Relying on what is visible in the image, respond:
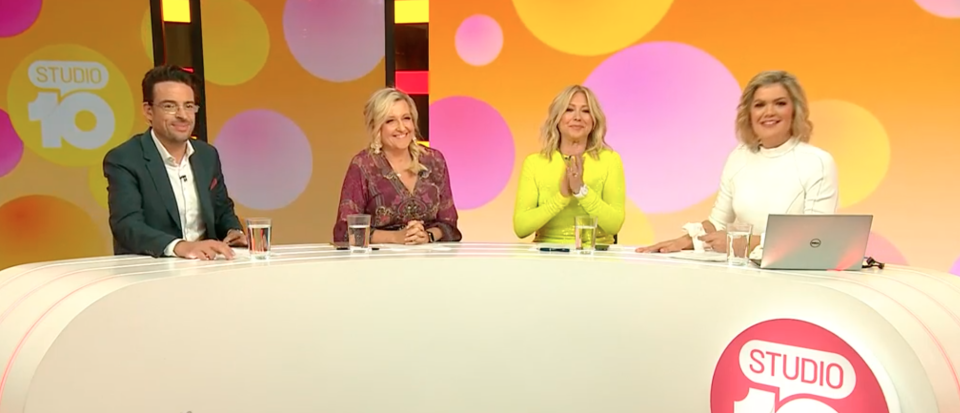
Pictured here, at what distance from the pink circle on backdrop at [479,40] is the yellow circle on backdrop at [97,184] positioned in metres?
2.39

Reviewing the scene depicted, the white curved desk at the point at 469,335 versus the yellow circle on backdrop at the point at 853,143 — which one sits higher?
the yellow circle on backdrop at the point at 853,143

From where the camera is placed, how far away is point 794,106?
2197mm

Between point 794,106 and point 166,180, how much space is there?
7.22ft

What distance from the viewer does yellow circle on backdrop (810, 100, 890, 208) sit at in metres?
3.38

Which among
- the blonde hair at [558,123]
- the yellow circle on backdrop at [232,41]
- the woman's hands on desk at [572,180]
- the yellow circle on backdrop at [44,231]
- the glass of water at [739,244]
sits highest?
the yellow circle on backdrop at [232,41]

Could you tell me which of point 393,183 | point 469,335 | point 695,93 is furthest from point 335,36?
point 469,335

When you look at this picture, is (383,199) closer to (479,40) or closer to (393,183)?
(393,183)

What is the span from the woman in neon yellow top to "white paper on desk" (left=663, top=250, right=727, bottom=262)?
0.62 m

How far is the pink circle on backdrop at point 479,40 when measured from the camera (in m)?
3.97

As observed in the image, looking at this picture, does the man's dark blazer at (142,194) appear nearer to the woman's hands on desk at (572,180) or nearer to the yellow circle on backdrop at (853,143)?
the woman's hands on desk at (572,180)

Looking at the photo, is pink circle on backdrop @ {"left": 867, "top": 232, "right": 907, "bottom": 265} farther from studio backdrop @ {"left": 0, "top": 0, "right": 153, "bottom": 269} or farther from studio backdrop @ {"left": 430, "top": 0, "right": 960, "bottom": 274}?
studio backdrop @ {"left": 0, "top": 0, "right": 153, "bottom": 269}

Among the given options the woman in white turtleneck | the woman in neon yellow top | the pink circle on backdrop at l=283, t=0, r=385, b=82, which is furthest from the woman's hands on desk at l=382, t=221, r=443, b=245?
the pink circle on backdrop at l=283, t=0, r=385, b=82

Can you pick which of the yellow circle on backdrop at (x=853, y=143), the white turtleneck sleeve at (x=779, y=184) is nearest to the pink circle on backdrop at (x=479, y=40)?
the yellow circle on backdrop at (x=853, y=143)

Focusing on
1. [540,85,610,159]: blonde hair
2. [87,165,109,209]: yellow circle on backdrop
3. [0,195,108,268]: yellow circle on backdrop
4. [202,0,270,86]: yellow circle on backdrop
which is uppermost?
[202,0,270,86]: yellow circle on backdrop
